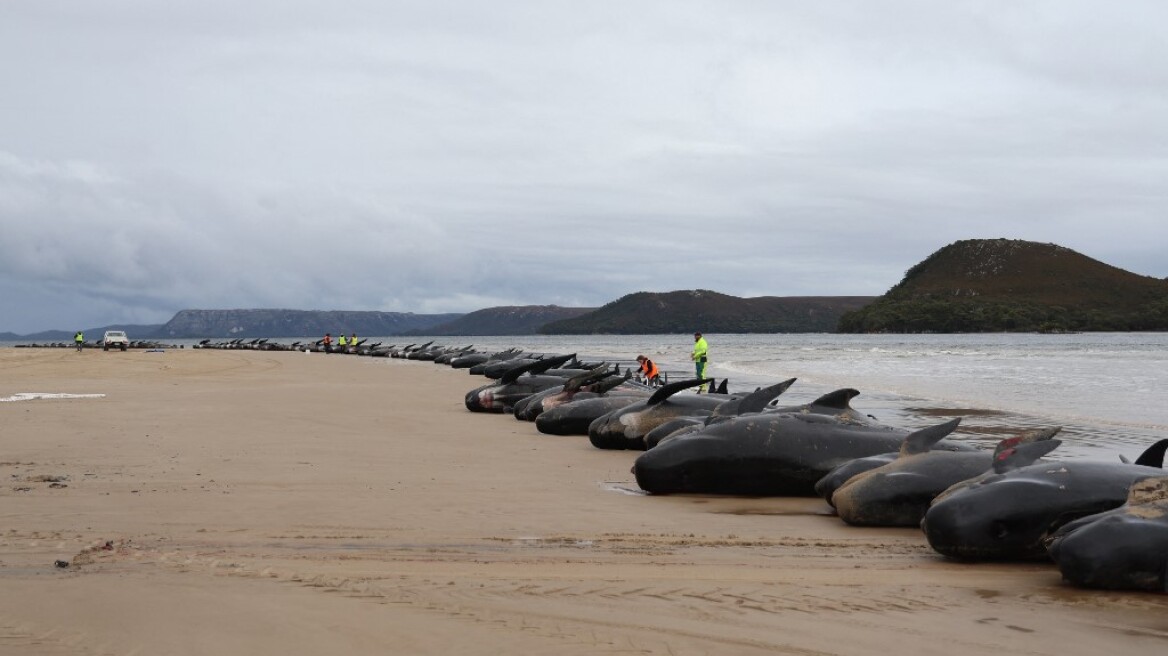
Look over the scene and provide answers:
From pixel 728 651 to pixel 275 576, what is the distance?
268 cm

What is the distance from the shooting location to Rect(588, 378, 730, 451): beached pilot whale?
13.9 m

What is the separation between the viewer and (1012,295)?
168m

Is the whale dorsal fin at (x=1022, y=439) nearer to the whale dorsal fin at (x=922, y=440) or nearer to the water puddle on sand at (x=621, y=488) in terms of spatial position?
the whale dorsal fin at (x=922, y=440)

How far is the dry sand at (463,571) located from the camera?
4883 millimetres

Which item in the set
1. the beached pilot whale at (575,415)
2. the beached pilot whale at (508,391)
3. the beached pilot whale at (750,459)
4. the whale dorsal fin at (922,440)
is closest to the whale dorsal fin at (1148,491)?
the whale dorsal fin at (922,440)

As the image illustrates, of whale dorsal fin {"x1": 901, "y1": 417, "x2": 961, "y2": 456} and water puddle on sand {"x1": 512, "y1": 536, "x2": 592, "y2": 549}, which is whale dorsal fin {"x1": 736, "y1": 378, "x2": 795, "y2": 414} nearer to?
whale dorsal fin {"x1": 901, "y1": 417, "x2": 961, "y2": 456}

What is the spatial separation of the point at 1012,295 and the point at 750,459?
560 feet

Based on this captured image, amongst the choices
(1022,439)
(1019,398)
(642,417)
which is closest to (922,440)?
(1022,439)

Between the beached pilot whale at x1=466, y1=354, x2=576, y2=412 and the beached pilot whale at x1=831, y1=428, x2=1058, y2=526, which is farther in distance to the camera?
the beached pilot whale at x1=466, y1=354, x2=576, y2=412

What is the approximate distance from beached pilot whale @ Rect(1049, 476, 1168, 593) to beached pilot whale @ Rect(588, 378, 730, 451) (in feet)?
24.9

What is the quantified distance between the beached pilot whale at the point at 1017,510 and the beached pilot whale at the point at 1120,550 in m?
0.53

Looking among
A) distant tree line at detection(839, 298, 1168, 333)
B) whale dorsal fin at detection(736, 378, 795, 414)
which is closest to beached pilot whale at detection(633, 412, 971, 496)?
whale dorsal fin at detection(736, 378, 795, 414)

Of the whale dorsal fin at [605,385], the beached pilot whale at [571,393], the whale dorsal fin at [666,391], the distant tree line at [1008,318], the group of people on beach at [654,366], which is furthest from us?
the distant tree line at [1008,318]

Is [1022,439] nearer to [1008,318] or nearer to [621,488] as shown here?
[621,488]
